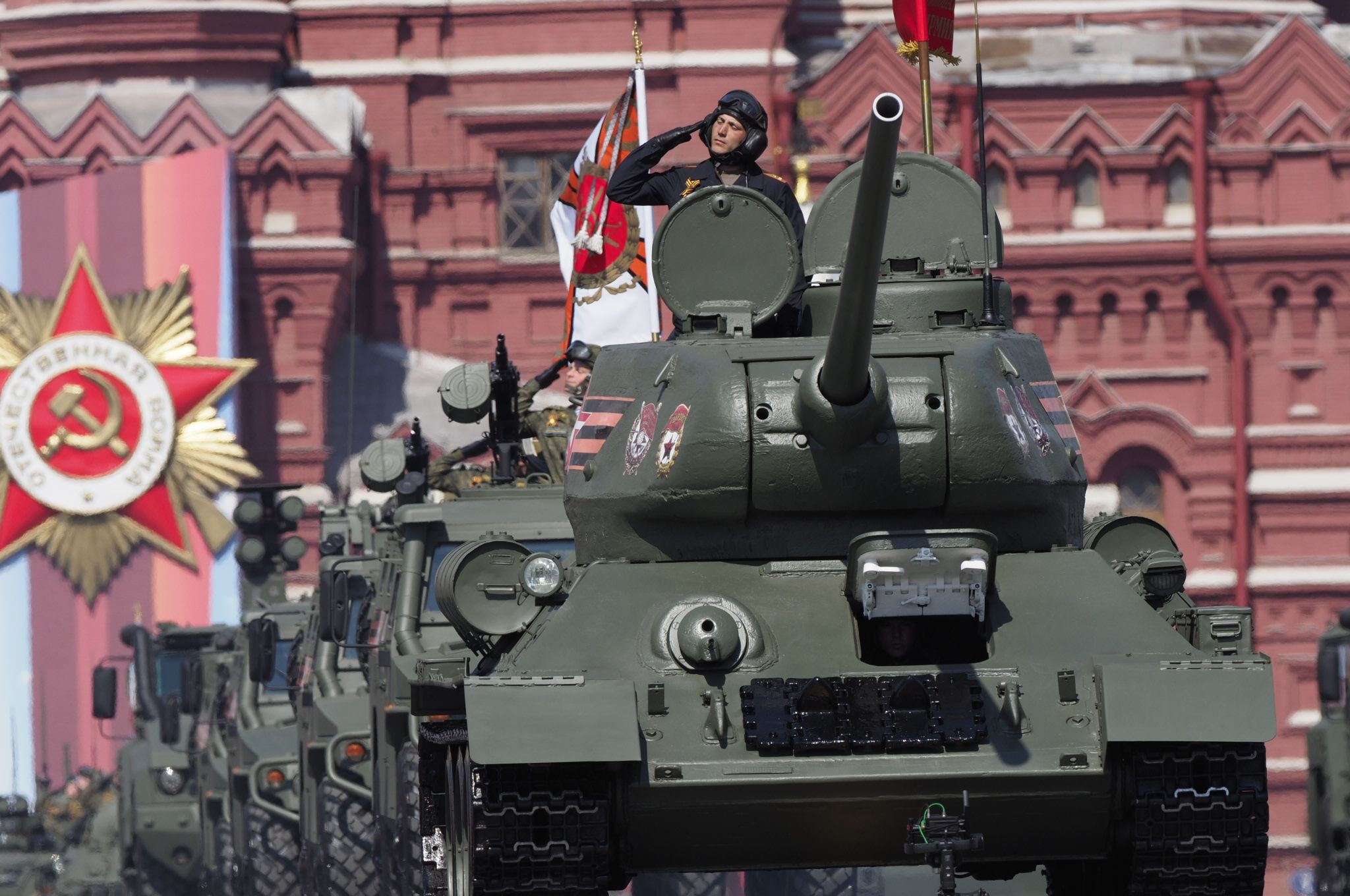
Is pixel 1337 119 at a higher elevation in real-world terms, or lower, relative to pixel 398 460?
higher

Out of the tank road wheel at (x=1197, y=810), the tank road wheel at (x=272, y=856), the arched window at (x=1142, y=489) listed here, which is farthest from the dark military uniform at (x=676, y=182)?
the arched window at (x=1142, y=489)

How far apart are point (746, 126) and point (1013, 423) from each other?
1.85 meters

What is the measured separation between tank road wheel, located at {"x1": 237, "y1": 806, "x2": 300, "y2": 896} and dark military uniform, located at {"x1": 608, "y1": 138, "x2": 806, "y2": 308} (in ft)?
26.2

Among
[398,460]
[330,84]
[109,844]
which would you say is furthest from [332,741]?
[330,84]

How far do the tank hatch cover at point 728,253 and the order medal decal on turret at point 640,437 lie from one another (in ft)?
1.69

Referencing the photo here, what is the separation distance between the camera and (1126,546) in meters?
12.5

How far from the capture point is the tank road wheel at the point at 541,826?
34.4ft

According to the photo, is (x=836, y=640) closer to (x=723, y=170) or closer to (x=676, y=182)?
(x=723, y=170)

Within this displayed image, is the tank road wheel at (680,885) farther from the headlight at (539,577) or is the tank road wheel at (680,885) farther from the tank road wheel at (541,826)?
the tank road wheel at (541,826)

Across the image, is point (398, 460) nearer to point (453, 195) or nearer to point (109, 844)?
point (109, 844)

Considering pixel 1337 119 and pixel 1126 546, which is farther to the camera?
pixel 1337 119

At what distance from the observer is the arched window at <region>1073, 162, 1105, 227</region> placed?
3766cm

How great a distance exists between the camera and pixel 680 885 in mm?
19109

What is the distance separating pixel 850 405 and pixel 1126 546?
1.89m
